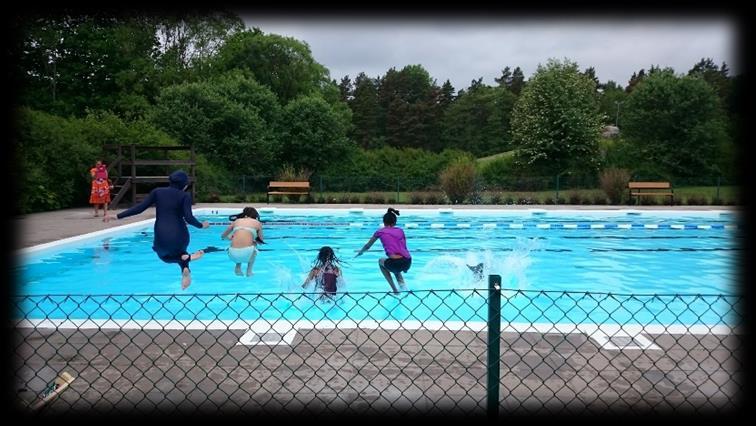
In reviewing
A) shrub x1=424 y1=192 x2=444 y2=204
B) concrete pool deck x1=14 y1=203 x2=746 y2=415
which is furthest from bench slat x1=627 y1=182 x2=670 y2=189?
concrete pool deck x1=14 y1=203 x2=746 y2=415

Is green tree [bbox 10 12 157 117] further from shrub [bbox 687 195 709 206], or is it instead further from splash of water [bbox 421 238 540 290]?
shrub [bbox 687 195 709 206]

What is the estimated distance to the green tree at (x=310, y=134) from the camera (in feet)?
107

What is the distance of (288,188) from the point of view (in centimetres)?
2389

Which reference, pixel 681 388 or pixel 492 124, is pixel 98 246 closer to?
pixel 681 388

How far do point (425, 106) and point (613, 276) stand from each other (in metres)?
49.2

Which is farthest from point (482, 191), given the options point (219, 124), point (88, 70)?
point (88, 70)

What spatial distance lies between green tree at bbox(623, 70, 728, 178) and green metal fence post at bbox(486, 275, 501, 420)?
34517 mm

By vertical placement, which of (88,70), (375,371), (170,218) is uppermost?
(88,70)

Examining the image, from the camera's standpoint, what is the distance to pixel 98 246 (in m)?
13.3

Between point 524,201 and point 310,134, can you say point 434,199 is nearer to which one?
point 524,201

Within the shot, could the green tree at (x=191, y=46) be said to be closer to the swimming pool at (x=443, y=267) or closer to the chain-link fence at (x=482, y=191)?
the chain-link fence at (x=482, y=191)

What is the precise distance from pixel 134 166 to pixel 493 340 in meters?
18.7

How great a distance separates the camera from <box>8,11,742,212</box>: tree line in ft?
72.9

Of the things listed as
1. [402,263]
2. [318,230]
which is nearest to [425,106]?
[318,230]
